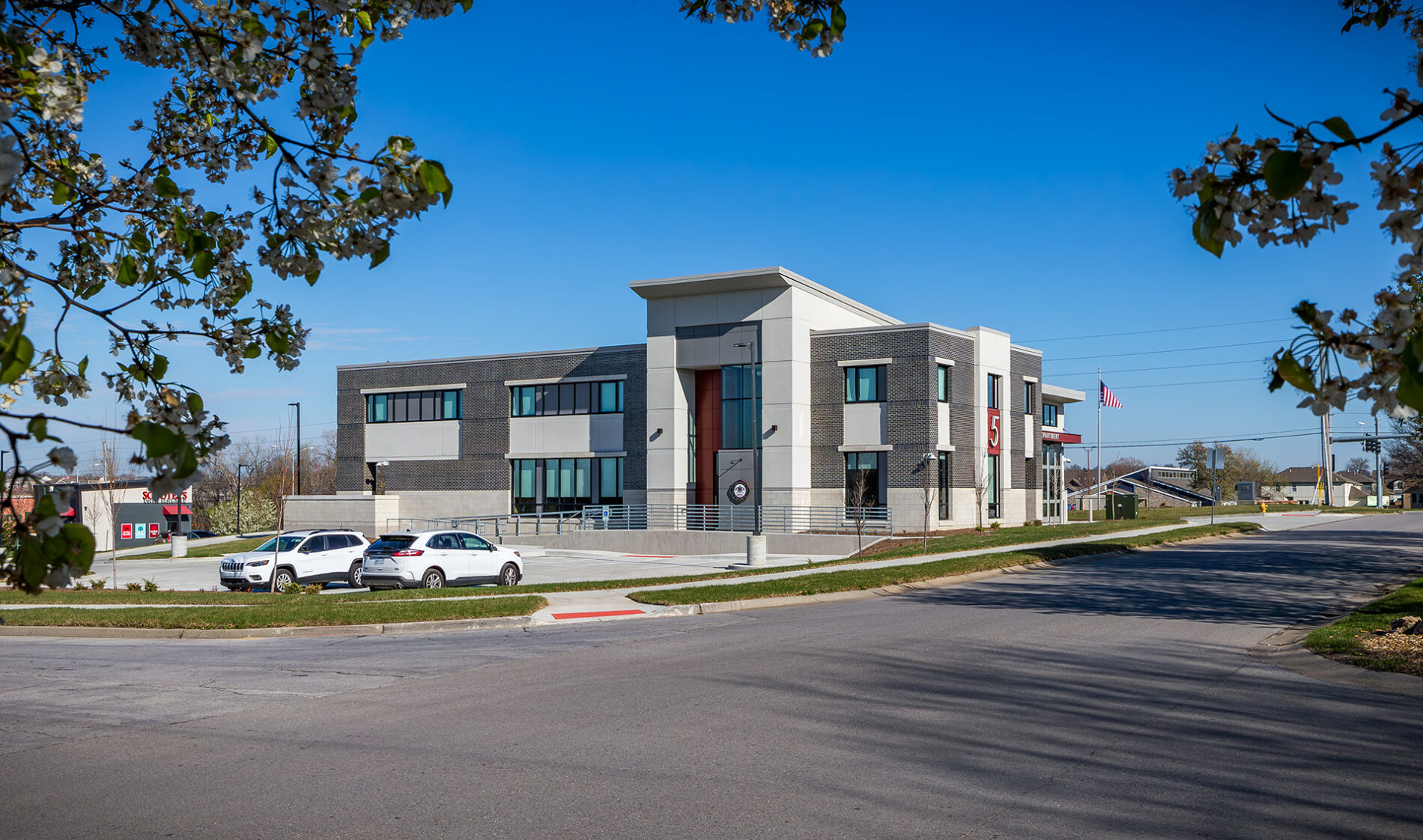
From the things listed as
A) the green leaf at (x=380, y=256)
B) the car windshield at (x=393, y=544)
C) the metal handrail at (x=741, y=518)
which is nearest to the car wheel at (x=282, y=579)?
the car windshield at (x=393, y=544)

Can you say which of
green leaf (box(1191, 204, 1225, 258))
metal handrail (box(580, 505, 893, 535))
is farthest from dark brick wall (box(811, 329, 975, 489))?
green leaf (box(1191, 204, 1225, 258))

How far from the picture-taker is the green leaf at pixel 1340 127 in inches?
119

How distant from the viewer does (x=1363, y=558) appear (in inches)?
1117

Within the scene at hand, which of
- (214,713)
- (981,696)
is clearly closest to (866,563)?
(981,696)

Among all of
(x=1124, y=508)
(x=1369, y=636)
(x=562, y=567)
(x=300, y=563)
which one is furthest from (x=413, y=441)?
(x=1369, y=636)

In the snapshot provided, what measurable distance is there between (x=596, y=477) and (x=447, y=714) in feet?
133

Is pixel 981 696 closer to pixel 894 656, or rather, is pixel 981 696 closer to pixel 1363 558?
pixel 894 656

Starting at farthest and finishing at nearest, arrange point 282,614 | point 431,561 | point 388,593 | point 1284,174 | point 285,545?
point 285,545 → point 431,561 → point 388,593 → point 282,614 → point 1284,174

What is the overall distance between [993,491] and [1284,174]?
46.0 metres

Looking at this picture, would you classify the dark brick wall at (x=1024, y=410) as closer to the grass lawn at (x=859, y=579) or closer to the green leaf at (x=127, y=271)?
the grass lawn at (x=859, y=579)

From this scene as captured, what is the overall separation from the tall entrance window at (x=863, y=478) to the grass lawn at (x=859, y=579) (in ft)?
36.6

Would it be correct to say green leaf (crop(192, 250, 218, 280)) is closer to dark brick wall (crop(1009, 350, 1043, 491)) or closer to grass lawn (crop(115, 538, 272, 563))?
grass lawn (crop(115, 538, 272, 563))

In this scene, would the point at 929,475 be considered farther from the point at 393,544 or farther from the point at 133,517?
the point at 133,517

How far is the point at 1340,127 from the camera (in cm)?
304
